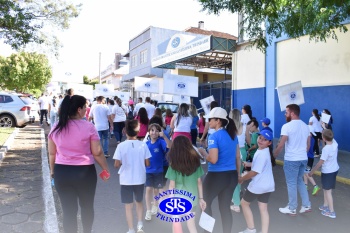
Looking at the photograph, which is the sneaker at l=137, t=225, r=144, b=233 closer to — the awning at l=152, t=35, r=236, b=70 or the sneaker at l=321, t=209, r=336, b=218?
the sneaker at l=321, t=209, r=336, b=218

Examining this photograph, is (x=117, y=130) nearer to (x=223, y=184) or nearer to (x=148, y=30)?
(x=223, y=184)

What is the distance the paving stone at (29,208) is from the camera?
4.72 meters

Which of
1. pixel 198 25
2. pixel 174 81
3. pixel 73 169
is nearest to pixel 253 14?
pixel 174 81

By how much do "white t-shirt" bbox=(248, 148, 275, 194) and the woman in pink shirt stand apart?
1964 mm

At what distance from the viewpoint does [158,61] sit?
21562mm

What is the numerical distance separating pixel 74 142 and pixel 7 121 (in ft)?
43.1

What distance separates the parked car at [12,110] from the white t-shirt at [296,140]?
42.3ft

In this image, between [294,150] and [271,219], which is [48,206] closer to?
[271,219]

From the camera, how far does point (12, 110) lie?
1443 centimetres

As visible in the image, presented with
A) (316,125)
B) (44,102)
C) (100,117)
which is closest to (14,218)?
(100,117)

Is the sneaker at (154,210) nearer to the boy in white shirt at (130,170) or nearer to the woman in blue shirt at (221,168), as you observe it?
the boy in white shirt at (130,170)

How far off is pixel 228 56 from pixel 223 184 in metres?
16.7

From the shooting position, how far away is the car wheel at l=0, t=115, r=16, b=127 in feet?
47.5

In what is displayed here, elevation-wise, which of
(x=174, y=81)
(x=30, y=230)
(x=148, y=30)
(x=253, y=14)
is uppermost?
(x=148, y=30)
